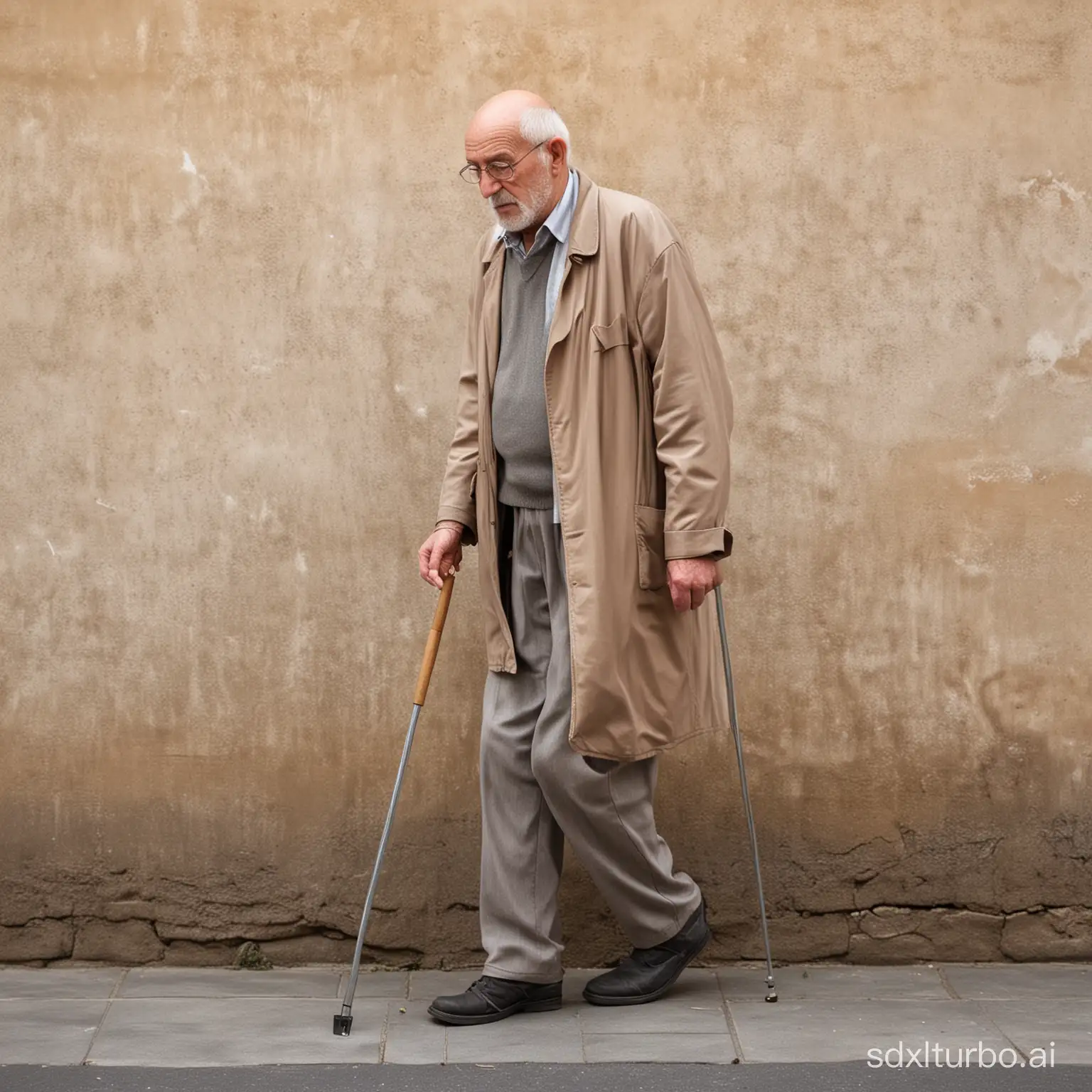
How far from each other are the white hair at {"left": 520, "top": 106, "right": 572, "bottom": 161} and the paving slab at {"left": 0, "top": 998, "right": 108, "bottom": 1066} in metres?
2.28

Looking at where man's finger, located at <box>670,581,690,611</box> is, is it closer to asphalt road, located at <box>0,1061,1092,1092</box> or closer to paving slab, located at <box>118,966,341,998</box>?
asphalt road, located at <box>0,1061,1092,1092</box>

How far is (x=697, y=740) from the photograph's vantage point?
4582 mm

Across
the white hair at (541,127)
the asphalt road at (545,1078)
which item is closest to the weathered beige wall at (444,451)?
the white hair at (541,127)

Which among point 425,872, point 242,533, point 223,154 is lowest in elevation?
point 425,872

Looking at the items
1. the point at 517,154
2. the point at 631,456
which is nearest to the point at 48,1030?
the point at 631,456

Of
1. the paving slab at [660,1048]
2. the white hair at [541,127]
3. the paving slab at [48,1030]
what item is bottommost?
the paving slab at [660,1048]

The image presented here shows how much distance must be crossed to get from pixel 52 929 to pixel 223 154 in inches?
80.9

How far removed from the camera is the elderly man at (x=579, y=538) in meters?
4.02

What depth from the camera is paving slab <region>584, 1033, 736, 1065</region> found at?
3.85 metres

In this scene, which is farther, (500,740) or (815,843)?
(815,843)

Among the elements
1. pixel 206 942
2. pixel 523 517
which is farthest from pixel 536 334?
pixel 206 942

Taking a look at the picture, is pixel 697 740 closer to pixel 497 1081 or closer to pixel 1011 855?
pixel 1011 855

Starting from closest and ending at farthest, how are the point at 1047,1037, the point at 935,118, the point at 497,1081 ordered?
1. the point at 497,1081
2. the point at 1047,1037
3. the point at 935,118

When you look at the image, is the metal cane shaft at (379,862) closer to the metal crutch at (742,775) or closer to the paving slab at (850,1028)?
the metal crutch at (742,775)
